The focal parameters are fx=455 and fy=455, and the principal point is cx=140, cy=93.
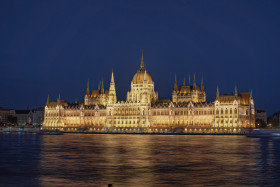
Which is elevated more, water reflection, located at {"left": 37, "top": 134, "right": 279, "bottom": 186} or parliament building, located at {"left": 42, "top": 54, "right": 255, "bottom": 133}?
parliament building, located at {"left": 42, "top": 54, "right": 255, "bottom": 133}

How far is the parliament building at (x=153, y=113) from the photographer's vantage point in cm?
14850

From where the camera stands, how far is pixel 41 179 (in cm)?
3111

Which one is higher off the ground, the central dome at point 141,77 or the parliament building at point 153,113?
the central dome at point 141,77

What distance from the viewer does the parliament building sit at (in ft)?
487

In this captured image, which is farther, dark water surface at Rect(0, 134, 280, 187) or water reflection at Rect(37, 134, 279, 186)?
water reflection at Rect(37, 134, 279, 186)

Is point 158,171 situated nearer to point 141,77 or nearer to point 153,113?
point 153,113

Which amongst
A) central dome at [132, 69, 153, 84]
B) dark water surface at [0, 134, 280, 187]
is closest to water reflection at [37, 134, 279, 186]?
dark water surface at [0, 134, 280, 187]

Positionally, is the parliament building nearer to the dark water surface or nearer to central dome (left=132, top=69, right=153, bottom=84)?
central dome (left=132, top=69, right=153, bottom=84)

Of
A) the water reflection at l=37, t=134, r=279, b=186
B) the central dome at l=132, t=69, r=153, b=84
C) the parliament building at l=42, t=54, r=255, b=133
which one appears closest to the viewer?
the water reflection at l=37, t=134, r=279, b=186

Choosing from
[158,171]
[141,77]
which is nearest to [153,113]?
[141,77]

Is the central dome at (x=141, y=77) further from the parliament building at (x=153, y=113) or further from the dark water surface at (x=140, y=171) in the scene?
the dark water surface at (x=140, y=171)

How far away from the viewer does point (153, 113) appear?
6427 inches

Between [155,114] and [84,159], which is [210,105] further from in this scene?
[84,159]

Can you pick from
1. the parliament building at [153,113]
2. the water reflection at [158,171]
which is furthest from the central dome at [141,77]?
the water reflection at [158,171]
